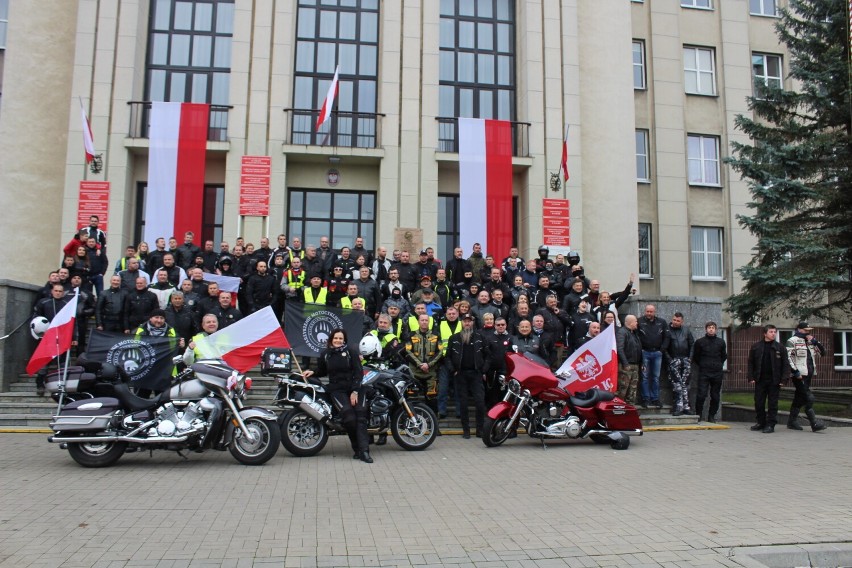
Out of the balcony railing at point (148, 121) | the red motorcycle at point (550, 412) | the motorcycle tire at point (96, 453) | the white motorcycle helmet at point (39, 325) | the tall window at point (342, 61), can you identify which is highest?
the tall window at point (342, 61)

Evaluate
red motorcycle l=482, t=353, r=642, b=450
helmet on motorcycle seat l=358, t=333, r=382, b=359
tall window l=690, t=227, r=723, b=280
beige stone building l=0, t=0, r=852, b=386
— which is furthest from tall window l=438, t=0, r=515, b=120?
red motorcycle l=482, t=353, r=642, b=450

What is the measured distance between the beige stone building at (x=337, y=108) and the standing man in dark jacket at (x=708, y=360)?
4.59 meters

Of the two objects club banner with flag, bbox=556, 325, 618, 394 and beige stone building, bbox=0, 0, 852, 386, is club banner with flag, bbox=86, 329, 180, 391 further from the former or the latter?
beige stone building, bbox=0, 0, 852, 386

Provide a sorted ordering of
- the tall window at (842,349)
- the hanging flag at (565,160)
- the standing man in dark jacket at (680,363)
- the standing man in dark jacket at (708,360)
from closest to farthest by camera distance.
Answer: the standing man in dark jacket at (680,363) < the standing man in dark jacket at (708,360) < the hanging flag at (565,160) < the tall window at (842,349)

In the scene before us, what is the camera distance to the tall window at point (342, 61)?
20.3m

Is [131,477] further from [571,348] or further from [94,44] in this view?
[94,44]

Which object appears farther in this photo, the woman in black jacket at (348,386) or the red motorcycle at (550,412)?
the red motorcycle at (550,412)

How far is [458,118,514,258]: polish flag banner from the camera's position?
19656 mm

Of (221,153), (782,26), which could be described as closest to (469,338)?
(221,153)

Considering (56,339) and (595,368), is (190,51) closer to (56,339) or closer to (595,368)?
(56,339)

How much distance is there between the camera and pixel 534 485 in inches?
309

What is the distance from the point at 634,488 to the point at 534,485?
1.17m

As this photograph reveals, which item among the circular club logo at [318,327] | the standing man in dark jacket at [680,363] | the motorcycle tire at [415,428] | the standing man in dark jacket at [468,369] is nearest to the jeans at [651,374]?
the standing man in dark jacket at [680,363]

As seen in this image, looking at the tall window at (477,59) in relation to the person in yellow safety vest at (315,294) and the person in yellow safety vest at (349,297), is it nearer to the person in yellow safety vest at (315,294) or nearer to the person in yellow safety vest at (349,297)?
the person in yellow safety vest at (315,294)
